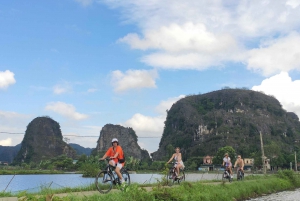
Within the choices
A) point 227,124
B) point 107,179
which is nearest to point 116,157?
point 107,179

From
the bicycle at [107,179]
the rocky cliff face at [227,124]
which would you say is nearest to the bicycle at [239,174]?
the bicycle at [107,179]

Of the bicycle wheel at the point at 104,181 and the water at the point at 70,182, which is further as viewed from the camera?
the water at the point at 70,182

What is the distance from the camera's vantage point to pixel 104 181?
9.67 meters

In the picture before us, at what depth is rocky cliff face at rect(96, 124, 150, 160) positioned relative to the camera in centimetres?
16162

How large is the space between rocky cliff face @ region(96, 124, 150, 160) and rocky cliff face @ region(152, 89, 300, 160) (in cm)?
867

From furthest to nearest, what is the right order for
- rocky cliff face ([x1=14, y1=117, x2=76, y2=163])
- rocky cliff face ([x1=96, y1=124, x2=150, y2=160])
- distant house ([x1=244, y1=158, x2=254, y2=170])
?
rocky cliff face ([x1=96, y1=124, x2=150, y2=160]) < rocky cliff face ([x1=14, y1=117, x2=76, y2=163]) < distant house ([x1=244, y1=158, x2=254, y2=170])

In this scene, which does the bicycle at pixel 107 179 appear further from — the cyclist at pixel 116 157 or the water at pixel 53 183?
the water at pixel 53 183

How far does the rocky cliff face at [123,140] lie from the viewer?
16162cm

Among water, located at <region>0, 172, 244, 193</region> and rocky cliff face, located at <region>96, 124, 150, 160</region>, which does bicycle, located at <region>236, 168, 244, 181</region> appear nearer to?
water, located at <region>0, 172, 244, 193</region>

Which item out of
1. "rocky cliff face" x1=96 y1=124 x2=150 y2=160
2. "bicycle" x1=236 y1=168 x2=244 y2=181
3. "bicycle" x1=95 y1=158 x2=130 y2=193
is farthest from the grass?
"rocky cliff face" x1=96 y1=124 x2=150 y2=160

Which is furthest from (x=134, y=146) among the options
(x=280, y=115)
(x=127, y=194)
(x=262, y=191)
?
(x=127, y=194)

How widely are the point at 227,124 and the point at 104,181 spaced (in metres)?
155

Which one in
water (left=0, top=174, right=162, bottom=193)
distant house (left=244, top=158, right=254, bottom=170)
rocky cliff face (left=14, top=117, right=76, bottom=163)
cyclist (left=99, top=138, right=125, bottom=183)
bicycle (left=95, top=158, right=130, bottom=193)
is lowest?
water (left=0, top=174, right=162, bottom=193)

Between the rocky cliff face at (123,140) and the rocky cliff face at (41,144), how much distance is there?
15246mm
